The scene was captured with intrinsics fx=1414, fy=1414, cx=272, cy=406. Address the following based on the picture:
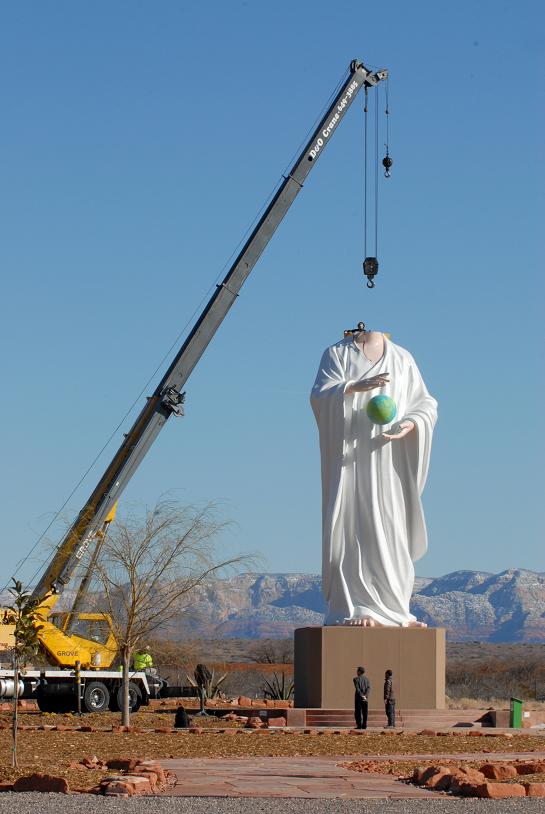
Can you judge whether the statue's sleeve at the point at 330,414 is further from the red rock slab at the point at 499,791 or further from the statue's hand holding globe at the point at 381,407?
the red rock slab at the point at 499,791

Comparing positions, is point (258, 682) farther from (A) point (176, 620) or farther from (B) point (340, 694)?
(B) point (340, 694)

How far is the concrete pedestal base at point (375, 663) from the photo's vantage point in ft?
81.9

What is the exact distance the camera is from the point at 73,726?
80.0ft

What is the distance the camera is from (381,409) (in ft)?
84.1

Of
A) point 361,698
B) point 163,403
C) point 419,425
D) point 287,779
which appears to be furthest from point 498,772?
point 163,403

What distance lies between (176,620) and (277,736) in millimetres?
9652

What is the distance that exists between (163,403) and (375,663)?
23.4 feet

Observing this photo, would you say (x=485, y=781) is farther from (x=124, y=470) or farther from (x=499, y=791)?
(x=124, y=470)

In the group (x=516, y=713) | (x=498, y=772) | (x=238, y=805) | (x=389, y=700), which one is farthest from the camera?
(x=516, y=713)

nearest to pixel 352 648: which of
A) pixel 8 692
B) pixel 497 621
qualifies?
pixel 8 692

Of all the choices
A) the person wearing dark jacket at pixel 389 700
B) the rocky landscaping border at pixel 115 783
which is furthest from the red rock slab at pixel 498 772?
the person wearing dark jacket at pixel 389 700

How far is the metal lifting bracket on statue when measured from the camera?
2867 centimetres

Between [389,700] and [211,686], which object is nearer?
[389,700]

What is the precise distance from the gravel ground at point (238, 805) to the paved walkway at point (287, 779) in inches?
18.1
